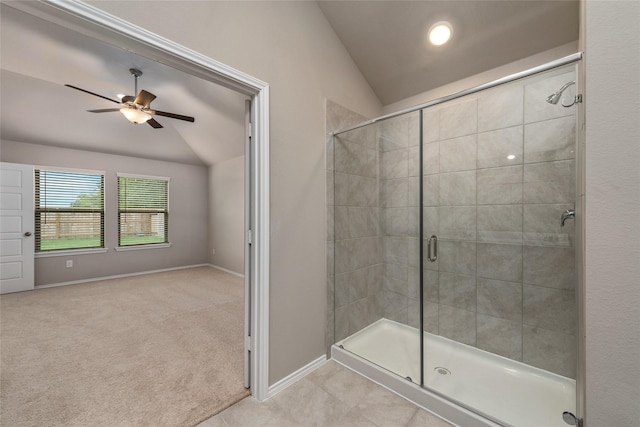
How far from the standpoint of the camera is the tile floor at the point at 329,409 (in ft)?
4.80

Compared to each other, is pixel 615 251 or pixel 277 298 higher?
pixel 615 251

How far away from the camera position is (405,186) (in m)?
2.49

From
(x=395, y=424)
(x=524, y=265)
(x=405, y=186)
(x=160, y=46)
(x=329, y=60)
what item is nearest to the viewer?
(x=160, y=46)

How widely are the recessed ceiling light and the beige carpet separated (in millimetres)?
3026

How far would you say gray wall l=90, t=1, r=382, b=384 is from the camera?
149 centimetres

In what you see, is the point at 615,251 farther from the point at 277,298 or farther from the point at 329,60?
the point at 329,60

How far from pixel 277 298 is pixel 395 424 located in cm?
101

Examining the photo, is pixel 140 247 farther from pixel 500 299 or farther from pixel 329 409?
pixel 500 299

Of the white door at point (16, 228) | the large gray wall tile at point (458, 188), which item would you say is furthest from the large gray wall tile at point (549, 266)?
the white door at point (16, 228)

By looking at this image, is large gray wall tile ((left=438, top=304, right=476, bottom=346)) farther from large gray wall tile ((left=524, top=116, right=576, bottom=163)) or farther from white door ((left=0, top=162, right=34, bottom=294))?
white door ((left=0, top=162, right=34, bottom=294))

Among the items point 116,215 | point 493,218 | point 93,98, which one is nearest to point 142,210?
point 116,215

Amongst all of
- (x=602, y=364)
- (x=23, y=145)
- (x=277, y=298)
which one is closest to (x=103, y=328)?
(x=277, y=298)

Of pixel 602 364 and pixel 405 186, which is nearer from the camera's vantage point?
pixel 602 364

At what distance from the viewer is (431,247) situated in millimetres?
2291
